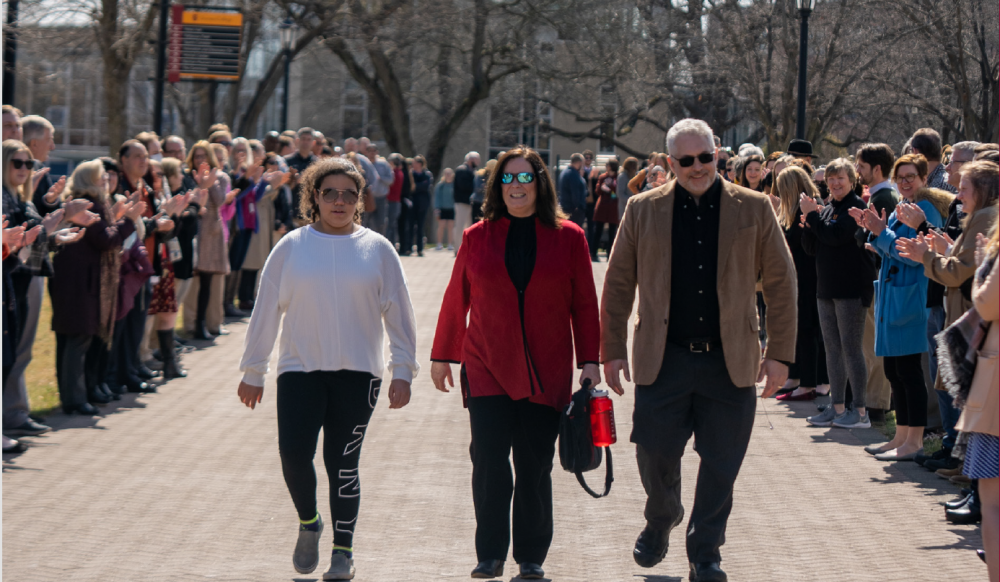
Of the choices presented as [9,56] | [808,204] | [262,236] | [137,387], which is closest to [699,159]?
[808,204]

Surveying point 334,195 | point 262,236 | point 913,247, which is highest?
point 334,195

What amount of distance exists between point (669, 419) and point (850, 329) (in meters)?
4.07

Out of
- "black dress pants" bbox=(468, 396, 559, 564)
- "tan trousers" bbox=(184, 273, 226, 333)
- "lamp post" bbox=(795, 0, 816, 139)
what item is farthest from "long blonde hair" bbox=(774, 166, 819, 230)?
"tan trousers" bbox=(184, 273, 226, 333)

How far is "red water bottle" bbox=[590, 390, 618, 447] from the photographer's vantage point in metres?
5.27

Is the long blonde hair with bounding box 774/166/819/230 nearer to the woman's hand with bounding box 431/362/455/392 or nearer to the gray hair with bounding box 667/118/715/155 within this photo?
the gray hair with bounding box 667/118/715/155

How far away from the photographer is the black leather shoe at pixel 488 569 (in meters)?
5.25

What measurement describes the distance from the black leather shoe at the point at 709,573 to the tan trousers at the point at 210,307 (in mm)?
8881

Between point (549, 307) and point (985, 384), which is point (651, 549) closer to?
point (549, 307)

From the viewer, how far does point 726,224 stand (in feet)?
17.4

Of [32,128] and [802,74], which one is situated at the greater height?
[802,74]

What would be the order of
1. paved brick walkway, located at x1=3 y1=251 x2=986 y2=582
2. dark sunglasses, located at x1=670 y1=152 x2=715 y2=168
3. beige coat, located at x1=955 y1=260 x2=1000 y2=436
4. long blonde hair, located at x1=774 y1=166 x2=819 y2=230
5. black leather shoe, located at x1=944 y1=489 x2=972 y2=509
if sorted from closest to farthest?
beige coat, located at x1=955 y1=260 x2=1000 y2=436 < dark sunglasses, located at x1=670 y1=152 x2=715 y2=168 < paved brick walkway, located at x1=3 y1=251 x2=986 y2=582 < black leather shoe, located at x1=944 y1=489 x2=972 y2=509 < long blonde hair, located at x1=774 y1=166 x2=819 y2=230

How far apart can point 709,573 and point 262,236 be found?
10435 millimetres

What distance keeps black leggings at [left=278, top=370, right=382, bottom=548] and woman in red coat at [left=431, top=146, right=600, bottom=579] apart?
0.40 metres

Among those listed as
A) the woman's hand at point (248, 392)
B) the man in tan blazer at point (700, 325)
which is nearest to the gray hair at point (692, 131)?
the man in tan blazer at point (700, 325)
